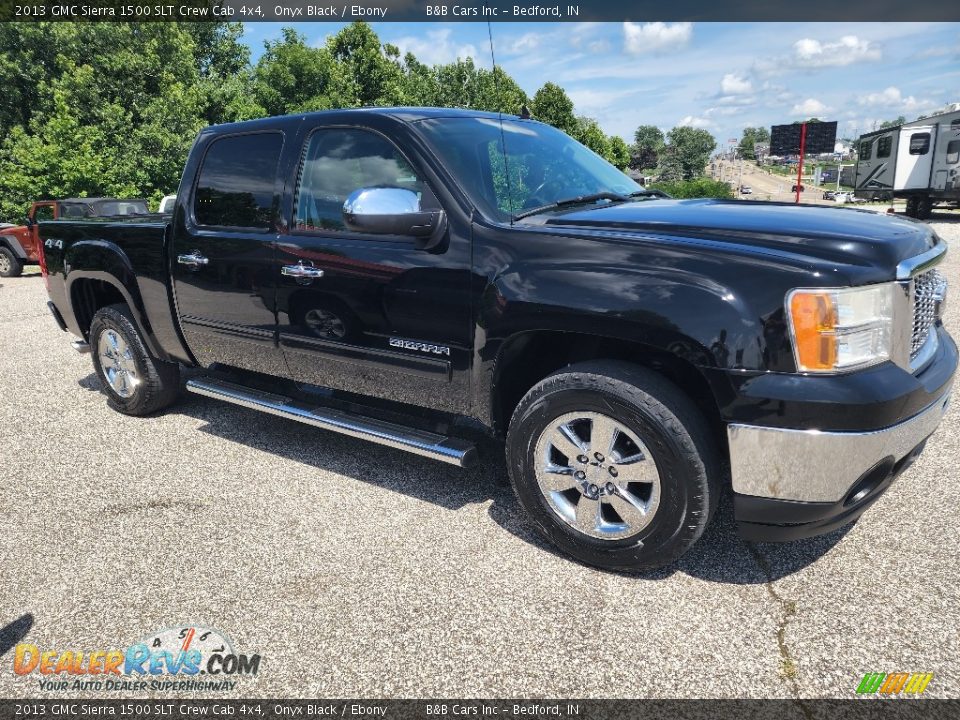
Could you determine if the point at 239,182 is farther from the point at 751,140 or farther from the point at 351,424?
the point at 751,140

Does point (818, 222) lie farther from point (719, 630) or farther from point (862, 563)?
point (719, 630)

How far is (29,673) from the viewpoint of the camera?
2.37 m

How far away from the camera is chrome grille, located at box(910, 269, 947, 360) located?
8.52ft

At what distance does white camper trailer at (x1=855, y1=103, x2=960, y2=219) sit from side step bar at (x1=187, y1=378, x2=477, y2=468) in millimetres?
22980

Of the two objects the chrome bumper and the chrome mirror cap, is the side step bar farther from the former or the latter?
the chrome bumper

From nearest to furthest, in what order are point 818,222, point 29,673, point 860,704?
1. point 860,704
2. point 29,673
3. point 818,222

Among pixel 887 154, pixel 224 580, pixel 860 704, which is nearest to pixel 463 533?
pixel 224 580

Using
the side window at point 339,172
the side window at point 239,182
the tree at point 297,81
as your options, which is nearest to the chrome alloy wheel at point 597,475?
the side window at point 339,172

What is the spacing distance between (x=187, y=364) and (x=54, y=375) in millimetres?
2600

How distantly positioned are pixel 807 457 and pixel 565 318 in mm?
993

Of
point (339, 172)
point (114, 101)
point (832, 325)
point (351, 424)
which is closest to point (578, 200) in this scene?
point (339, 172)

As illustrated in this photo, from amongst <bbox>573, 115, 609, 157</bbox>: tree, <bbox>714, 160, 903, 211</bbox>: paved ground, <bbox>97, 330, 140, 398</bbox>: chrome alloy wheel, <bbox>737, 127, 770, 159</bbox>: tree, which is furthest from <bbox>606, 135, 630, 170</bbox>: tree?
<bbox>737, 127, 770, 159</bbox>: tree

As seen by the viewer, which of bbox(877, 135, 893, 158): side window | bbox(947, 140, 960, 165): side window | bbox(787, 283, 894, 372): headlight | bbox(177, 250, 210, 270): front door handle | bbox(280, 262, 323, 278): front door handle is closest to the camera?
bbox(787, 283, 894, 372): headlight

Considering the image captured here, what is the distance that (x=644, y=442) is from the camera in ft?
8.55
